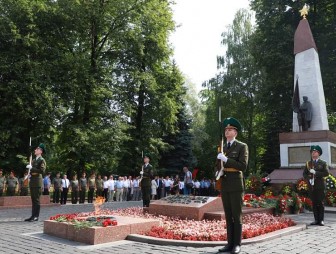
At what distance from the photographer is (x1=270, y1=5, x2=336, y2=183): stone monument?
56.9 ft

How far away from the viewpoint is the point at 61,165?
25844 mm

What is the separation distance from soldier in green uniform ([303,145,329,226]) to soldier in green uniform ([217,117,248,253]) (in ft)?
13.8

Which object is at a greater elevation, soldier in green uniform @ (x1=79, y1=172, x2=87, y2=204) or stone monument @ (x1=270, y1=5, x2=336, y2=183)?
stone monument @ (x1=270, y1=5, x2=336, y2=183)

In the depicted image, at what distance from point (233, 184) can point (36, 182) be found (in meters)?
6.67

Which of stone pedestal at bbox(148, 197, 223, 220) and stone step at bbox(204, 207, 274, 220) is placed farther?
stone pedestal at bbox(148, 197, 223, 220)

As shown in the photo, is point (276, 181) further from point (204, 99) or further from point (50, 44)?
point (204, 99)

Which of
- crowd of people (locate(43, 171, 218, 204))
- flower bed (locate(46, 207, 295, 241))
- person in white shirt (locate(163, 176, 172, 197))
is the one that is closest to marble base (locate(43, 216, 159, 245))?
flower bed (locate(46, 207, 295, 241))

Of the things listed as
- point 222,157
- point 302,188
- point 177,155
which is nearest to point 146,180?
point 302,188

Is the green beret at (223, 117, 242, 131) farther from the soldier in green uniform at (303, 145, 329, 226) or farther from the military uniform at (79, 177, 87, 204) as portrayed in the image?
the military uniform at (79, 177, 87, 204)

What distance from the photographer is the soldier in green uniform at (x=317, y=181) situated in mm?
9977

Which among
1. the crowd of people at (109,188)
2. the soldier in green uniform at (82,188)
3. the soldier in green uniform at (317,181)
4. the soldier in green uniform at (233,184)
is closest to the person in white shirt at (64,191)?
the crowd of people at (109,188)

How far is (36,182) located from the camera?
35.9 ft

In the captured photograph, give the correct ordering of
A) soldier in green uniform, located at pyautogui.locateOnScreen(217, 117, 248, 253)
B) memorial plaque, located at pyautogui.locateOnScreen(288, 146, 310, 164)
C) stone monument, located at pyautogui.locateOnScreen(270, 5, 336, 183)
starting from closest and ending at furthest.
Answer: soldier in green uniform, located at pyautogui.locateOnScreen(217, 117, 248, 253) → stone monument, located at pyautogui.locateOnScreen(270, 5, 336, 183) → memorial plaque, located at pyautogui.locateOnScreen(288, 146, 310, 164)

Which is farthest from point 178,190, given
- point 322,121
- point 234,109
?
point 234,109
